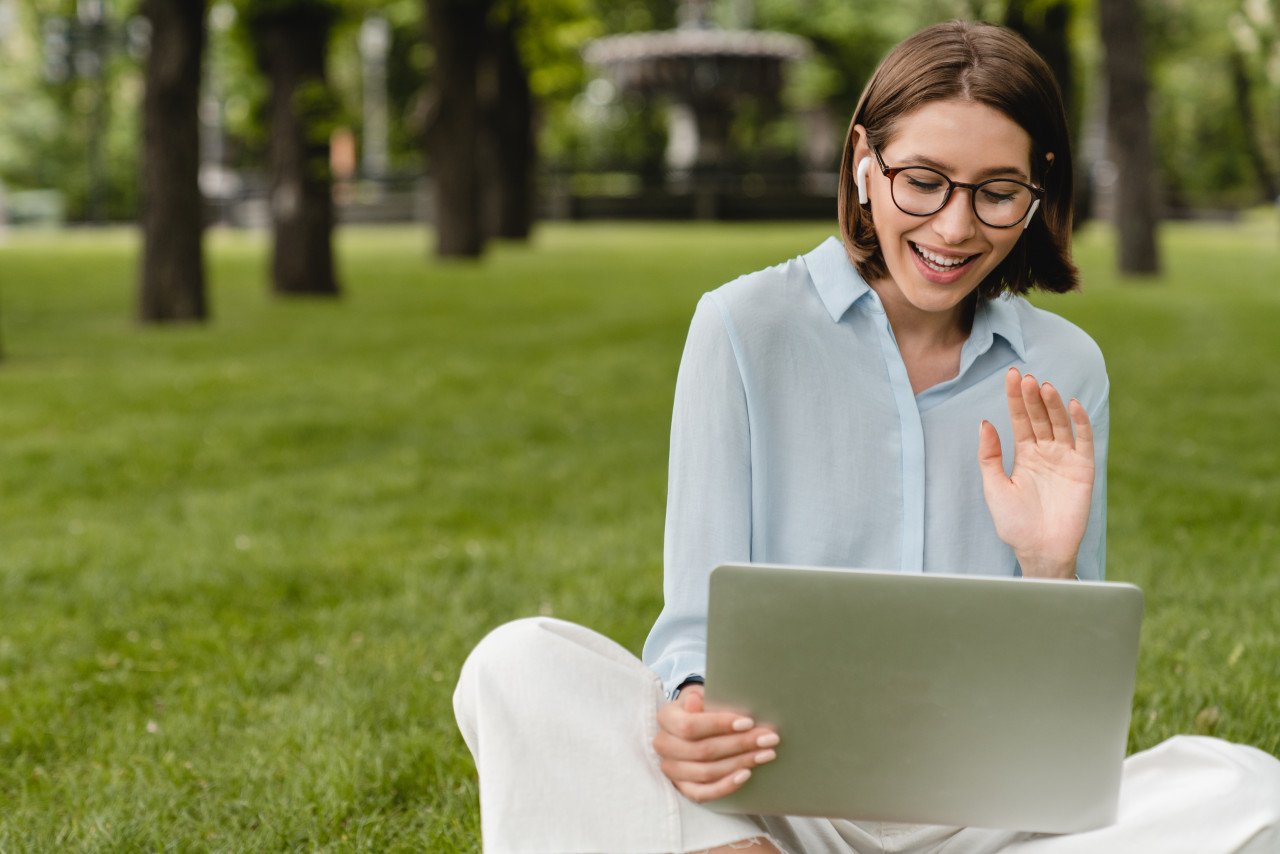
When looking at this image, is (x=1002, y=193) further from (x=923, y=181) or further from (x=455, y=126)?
(x=455, y=126)

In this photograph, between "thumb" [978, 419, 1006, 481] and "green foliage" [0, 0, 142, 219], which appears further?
"green foliage" [0, 0, 142, 219]

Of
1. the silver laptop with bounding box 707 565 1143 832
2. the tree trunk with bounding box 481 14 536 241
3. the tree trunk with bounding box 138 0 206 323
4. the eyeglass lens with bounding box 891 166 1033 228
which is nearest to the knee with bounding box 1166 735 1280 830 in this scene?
the silver laptop with bounding box 707 565 1143 832

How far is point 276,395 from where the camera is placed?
31.0ft

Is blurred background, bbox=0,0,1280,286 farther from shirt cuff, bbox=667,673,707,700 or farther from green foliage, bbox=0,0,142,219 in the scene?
shirt cuff, bbox=667,673,707,700

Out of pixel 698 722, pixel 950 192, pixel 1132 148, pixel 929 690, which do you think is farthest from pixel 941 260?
pixel 1132 148

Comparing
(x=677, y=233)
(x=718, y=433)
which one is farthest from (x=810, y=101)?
(x=718, y=433)

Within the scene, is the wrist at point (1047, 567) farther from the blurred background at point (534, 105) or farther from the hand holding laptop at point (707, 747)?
the blurred background at point (534, 105)

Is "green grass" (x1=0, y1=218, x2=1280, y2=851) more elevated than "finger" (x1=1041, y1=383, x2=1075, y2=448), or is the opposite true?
"finger" (x1=1041, y1=383, x2=1075, y2=448)

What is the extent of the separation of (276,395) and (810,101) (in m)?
38.1

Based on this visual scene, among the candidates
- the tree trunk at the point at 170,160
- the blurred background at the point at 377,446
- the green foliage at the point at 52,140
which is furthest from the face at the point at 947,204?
the green foliage at the point at 52,140

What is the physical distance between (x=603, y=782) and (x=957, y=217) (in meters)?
0.99

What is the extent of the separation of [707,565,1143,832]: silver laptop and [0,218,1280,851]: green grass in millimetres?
1384

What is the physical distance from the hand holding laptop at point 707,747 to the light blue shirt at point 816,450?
0.60 ft

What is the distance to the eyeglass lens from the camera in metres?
2.38
